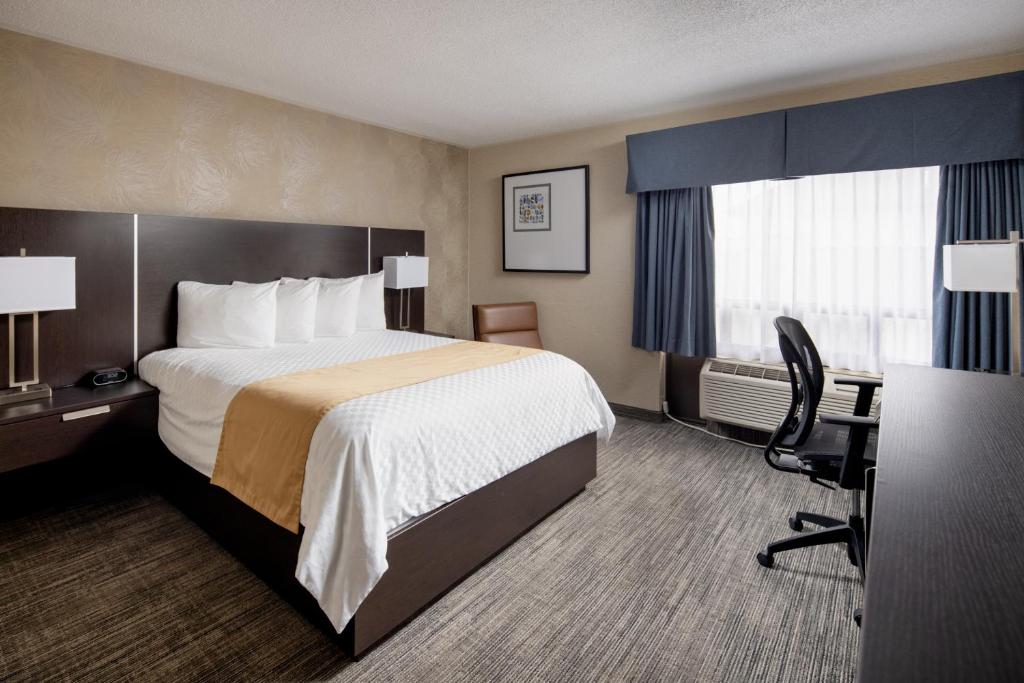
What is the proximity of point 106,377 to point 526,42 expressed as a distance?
2.89m

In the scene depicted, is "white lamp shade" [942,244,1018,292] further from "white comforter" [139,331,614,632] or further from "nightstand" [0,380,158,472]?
"nightstand" [0,380,158,472]

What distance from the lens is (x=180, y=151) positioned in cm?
339

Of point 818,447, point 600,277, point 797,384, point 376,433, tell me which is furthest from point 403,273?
point 818,447

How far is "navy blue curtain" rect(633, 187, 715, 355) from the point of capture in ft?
13.4

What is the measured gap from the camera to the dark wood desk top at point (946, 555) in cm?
59

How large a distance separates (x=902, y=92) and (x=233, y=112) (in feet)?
13.6

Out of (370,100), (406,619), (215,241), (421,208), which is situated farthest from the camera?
(421,208)

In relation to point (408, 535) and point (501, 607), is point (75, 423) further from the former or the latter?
point (501, 607)

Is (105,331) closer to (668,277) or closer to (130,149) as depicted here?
(130,149)

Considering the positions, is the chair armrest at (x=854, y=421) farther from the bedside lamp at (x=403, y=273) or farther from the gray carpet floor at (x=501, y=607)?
the bedside lamp at (x=403, y=273)

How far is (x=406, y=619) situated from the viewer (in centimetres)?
200

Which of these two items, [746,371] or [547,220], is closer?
[746,371]

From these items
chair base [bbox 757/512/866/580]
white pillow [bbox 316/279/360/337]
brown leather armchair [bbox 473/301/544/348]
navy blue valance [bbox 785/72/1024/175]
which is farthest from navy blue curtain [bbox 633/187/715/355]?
white pillow [bbox 316/279/360/337]

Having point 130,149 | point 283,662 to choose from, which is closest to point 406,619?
point 283,662
